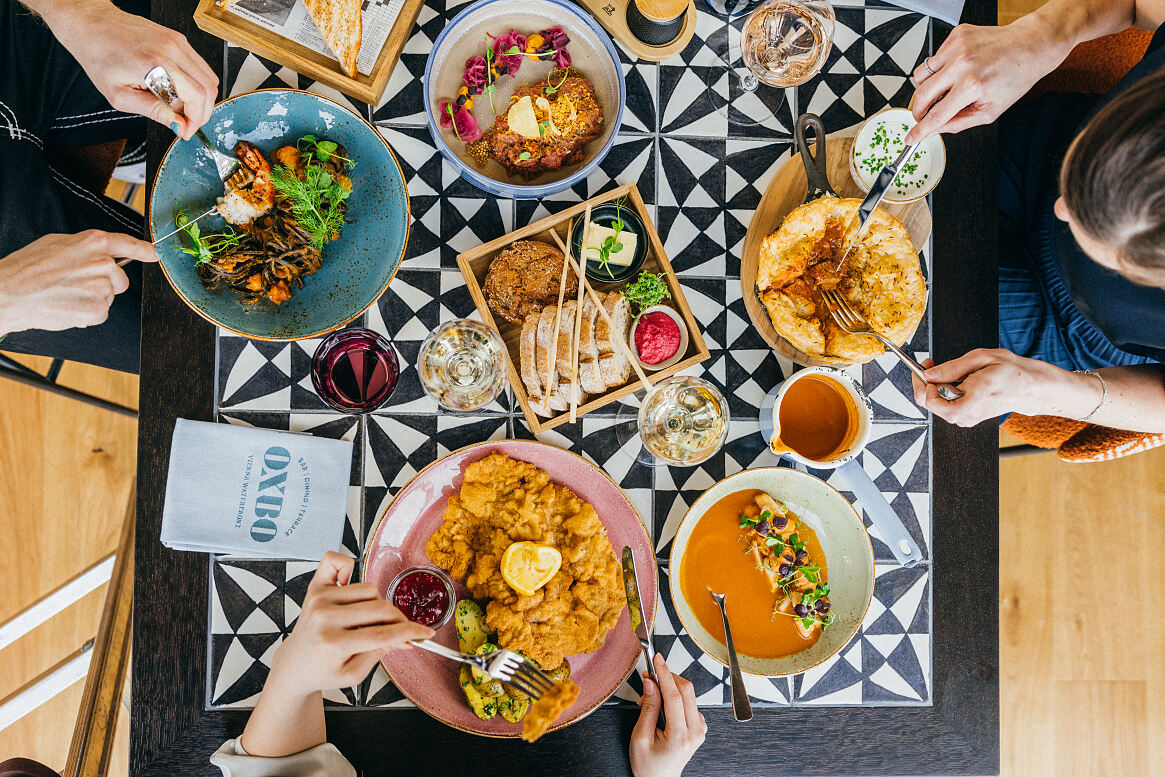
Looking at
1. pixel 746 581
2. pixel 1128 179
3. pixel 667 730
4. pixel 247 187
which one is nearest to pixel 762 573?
pixel 746 581

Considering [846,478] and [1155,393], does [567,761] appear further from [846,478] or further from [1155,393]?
[1155,393]

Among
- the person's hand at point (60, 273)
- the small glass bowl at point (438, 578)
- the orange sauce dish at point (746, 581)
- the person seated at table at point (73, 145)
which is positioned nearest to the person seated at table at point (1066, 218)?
the orange sauce dish at point (746, 581)

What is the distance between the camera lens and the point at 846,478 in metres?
1.58

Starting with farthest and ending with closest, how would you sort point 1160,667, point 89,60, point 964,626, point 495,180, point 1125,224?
point 1160,667
point 964,626
point 495,180
point 89,60
point 1125,224

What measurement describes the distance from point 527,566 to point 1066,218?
4.49 ft

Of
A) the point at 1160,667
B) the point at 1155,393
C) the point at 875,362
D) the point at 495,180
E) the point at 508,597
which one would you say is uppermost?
the point at 495,180

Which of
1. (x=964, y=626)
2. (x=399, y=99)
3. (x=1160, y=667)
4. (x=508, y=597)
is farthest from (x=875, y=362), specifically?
(x=1160, y=667)

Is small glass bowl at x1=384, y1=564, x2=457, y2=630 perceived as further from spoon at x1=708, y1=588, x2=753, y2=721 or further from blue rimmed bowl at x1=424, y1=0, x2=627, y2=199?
blue rimmed bowl at x1=424, y1=0, x2=627, y2=199

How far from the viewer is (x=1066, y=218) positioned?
1.42 metres

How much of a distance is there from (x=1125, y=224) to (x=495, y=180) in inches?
49.4

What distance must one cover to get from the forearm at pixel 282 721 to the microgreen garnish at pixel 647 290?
1.06 metres

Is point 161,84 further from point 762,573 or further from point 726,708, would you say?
point 726,708

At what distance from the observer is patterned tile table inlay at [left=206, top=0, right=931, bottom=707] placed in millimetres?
1616

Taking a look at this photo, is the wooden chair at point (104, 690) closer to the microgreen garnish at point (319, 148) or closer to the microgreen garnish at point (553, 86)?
the microgreen garnish at point (319, 148)
